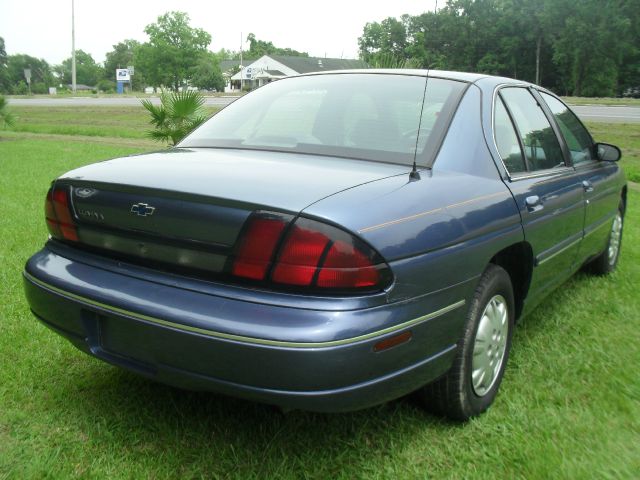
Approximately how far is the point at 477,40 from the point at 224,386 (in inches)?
2911

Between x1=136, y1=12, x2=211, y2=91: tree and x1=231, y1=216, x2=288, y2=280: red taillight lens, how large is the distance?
251ft

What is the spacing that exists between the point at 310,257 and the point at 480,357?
3.61ft

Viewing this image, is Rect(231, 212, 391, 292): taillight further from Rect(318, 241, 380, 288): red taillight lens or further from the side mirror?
the side mirror

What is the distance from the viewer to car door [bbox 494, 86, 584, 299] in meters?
3.01

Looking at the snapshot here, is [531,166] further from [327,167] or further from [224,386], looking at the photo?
[224,386]

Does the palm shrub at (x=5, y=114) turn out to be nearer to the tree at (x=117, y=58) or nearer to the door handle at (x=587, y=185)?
the door handle at (x=587, y=185)

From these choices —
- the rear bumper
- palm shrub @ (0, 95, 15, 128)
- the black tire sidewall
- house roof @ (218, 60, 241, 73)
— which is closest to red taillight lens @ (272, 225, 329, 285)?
the rear bumper

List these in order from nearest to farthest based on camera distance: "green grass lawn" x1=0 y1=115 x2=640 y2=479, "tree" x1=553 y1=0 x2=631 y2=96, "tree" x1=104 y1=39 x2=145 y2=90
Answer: "green grass lawn" x1=0 y1=115 x2=640 y2=479 < "tree" x1=553 y1=0 x2=631 y2=96 < "tree" x1=104 y1=39 x2=145 y2=90

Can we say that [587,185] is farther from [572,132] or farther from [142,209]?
[142,209]

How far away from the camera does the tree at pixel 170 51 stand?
74.5 metres

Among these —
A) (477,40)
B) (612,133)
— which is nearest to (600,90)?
(477,40)

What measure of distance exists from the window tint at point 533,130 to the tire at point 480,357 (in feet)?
2.73

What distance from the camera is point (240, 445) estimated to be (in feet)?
8.18

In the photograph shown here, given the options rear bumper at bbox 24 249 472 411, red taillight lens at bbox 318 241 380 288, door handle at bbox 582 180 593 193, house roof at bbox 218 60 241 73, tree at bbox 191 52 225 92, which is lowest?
rear bumper at bbox 24 249 472 411
